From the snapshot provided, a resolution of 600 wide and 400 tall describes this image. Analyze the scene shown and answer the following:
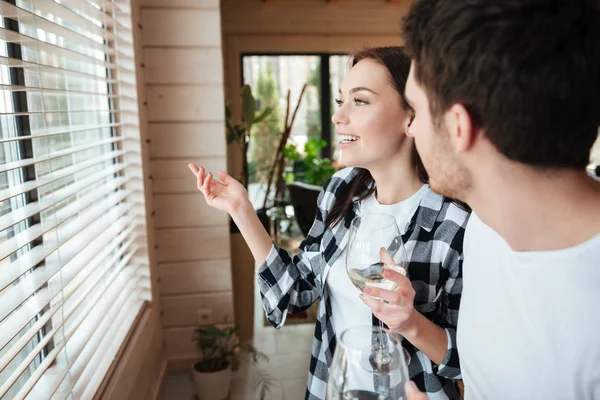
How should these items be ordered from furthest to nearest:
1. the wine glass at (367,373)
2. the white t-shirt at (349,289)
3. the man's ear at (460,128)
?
the white t-shirt at (349,289)
the man's ear at (460,128)
the wine glass at (367,373)

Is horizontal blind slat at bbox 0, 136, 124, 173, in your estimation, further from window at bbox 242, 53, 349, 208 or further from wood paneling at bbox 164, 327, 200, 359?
window at bbox 242, 53, 349, 208

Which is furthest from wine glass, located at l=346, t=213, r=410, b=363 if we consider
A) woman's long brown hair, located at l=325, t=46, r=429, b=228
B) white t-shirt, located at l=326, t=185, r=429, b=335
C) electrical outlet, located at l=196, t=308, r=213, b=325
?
electrical outlet, located at l=196, t=308, r=213, b=325

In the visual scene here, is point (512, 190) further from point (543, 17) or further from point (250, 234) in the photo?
point (250, 234)

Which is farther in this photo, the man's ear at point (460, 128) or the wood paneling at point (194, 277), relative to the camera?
the wood paneling at point (194, 277)

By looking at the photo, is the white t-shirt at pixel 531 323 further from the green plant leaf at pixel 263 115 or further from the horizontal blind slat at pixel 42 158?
the green plant leaf at pixel 263 115

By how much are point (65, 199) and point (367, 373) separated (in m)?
1.14

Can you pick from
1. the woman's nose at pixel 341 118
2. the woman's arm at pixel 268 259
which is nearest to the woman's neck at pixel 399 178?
the woman's nose at pixel 341 118

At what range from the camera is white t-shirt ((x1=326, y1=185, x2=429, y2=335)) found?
1.24 metres

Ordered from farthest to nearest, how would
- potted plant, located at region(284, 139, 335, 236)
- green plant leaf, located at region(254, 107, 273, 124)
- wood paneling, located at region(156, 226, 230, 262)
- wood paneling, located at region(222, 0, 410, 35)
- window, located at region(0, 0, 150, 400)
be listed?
wood paneling, located at region(222, 0, 410, 35)
potted plant, located at region(284, 139, 335, 236)
green plant leaf, located at region(254, 107, 273, 124)
wood paneling, located at region(156, 226, 230, 262)
window, located at region(0, 0, 150, 400)

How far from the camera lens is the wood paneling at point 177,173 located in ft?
8.18

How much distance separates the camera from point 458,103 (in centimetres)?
73

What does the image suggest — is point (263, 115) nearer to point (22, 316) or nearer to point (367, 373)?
point (22, 316)

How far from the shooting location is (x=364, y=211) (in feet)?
4.50

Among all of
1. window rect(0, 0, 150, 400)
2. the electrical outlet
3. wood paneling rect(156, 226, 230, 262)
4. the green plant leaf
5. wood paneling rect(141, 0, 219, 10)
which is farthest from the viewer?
the green plant leaf
